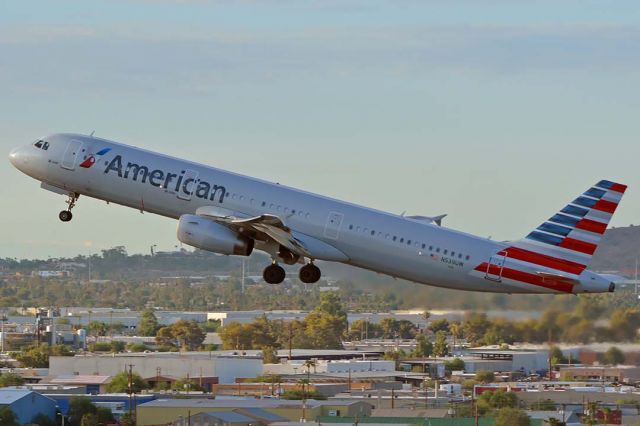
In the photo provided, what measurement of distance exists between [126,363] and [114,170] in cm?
7229

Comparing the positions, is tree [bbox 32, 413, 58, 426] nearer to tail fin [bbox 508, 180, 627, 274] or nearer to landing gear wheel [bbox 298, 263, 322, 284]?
landing gear wheel [bbox 298, 263, 322, 284]

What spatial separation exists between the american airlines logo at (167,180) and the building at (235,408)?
26876mm

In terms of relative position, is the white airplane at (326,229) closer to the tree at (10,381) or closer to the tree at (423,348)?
the tree at (10,381)

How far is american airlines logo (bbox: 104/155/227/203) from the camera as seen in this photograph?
88688 mm

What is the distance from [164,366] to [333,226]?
247 feet

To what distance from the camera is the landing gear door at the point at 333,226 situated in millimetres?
87062

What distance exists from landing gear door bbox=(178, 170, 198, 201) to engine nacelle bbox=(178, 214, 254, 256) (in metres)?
1.15

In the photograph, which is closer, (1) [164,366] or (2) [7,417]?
(2) [7,417]

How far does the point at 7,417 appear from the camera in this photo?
116m

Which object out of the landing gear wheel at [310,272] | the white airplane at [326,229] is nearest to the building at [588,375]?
the landing gear wheel at [310,272]

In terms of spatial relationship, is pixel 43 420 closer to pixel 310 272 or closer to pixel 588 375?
pixel 310 272

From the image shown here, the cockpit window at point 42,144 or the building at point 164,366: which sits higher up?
the cockpit window at point 42,144

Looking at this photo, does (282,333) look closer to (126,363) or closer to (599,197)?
(126,363)

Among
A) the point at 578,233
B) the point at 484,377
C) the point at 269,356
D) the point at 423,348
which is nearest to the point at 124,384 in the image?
the point at 484,377
